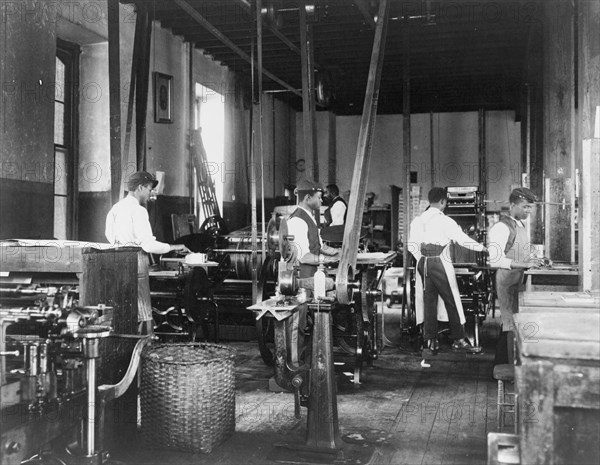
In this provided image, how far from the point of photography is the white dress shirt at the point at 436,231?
6.32 meters

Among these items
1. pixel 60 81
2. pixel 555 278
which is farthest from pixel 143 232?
pixel 60 81

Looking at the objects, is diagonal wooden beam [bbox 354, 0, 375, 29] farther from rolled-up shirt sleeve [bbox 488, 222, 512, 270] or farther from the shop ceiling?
rolled-up shirt sleeve [bbox 488, 222, 512, 270]

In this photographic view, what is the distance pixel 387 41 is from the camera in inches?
414

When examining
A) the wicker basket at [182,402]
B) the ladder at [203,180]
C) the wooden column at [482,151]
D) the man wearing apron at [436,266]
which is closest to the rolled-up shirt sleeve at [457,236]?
the man wearing apron at [436,266]

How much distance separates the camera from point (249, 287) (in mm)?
7586

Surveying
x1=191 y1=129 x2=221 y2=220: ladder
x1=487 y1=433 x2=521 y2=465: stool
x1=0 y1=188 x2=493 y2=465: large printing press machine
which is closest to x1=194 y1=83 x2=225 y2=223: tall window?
x1=191 y1=129 x2=221 y2=220: ladder

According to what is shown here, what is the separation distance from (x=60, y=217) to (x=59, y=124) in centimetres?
115

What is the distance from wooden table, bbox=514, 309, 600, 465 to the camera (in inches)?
82.9

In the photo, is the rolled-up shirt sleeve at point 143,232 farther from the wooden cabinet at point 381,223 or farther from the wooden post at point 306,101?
the wooden cabinet at point 381,223

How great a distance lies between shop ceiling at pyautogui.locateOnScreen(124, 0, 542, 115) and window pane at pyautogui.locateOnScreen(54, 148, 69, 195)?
2.05 metres

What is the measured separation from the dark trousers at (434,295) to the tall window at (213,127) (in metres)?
6.15

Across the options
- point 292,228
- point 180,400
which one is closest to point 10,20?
point 292,228

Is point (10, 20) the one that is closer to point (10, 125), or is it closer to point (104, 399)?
point (10, 125)

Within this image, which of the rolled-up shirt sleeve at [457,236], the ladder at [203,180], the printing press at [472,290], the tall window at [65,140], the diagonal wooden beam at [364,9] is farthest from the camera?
the ladder at [203,180]
